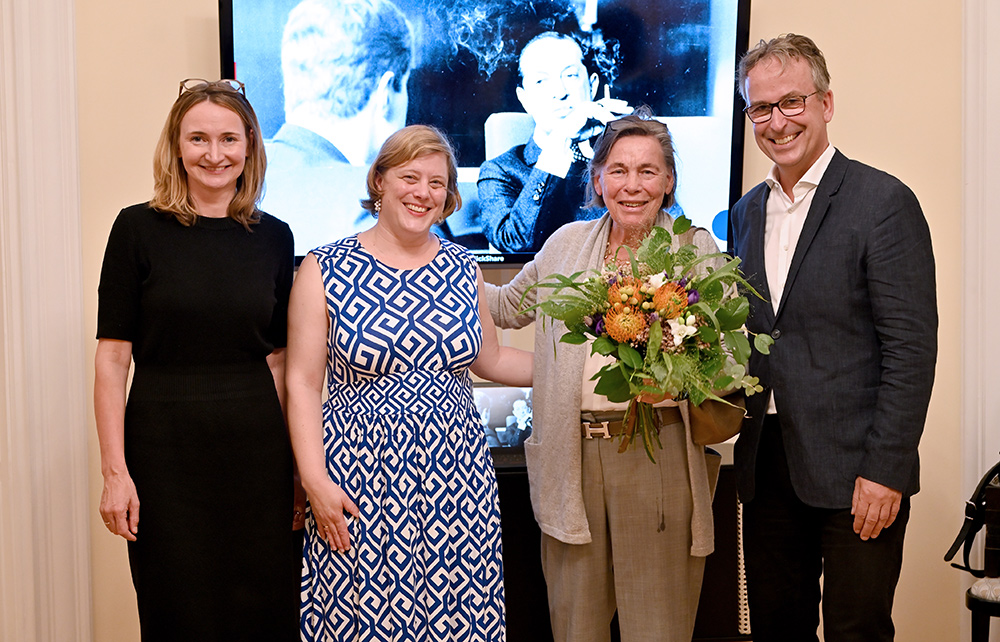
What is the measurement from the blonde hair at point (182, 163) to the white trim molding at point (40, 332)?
111 cm

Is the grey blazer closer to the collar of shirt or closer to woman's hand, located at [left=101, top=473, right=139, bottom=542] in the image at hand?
the collar of shirt

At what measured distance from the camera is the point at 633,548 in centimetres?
220

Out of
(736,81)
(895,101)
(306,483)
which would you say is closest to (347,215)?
(306,483)

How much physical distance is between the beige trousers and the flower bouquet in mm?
287

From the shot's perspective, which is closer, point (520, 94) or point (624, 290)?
point (624, 290)

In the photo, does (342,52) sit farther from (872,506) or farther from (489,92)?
(872,506)

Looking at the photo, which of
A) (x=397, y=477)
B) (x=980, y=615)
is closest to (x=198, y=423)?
(x=397, y=477)

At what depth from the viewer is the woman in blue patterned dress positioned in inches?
80.0

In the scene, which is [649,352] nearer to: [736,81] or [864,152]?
[736,81]

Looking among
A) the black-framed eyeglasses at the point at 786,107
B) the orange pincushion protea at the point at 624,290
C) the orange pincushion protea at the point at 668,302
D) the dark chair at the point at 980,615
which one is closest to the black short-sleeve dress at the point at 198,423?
the orange pincushion protea at the point at 624,290

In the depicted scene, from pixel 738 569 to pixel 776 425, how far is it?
3.15 feet

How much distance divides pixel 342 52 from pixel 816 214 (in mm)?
1771

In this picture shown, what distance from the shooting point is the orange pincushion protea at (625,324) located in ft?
6.02

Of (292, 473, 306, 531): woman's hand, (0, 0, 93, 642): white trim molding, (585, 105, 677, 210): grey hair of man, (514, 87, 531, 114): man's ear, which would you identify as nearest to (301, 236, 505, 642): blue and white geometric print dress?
(292, 473, 306, 531): woman's hand
